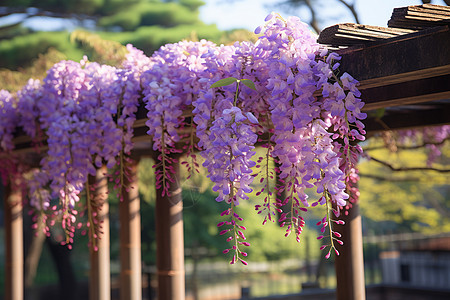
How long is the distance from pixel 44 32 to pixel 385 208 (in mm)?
8065

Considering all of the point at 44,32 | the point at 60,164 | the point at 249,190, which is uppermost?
the point at 44,32

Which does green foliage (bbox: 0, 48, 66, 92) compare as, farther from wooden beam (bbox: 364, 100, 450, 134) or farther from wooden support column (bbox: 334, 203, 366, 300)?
wooden support column (bbox: 334, 203, 366, 300)

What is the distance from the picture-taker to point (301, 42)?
2.32m

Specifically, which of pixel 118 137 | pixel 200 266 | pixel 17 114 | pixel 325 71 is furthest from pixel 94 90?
pixel 200 266

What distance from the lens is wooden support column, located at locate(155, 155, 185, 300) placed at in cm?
364

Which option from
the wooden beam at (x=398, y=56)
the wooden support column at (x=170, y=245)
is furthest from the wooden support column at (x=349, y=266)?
the wooden beam at (x=398, y=56)

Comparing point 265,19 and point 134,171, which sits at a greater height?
point 265,19

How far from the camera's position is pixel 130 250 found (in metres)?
5.04

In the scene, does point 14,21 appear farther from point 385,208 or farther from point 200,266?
point 385,208

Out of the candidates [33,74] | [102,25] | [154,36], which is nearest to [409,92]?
[33,74]

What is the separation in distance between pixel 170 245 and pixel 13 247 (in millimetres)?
2434

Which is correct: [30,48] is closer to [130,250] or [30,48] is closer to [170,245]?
[130,250]

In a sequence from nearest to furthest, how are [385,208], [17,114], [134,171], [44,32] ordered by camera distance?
[17,114] → [134,171] → [44,32] → [385,208]

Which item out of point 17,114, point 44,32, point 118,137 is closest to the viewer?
point 118,137
